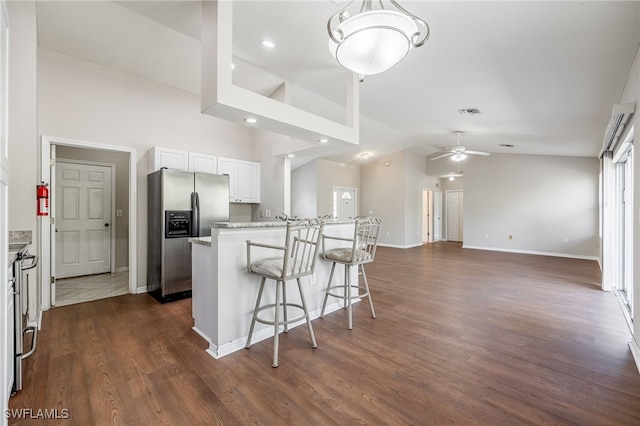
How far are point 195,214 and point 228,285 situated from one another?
1.82 meters

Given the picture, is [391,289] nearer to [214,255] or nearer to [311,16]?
[214,255]

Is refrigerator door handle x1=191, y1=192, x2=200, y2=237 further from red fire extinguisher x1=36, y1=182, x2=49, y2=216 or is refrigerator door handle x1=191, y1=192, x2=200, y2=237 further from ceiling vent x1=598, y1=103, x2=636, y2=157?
ceiling vent x1=598, y1=103, x2=636, y2=157

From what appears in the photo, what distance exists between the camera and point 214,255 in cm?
234

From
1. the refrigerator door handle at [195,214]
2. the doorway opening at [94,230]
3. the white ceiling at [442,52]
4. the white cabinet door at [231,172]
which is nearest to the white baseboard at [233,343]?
the refrigerator door handle at [195,214]

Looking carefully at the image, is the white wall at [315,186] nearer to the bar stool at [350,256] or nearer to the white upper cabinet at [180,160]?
the white upper cabinet at [180,160]

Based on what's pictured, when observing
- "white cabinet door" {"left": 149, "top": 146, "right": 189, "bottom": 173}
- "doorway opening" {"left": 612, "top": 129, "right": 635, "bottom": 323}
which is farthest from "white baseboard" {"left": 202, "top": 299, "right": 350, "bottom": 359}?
"doorway opening" {"left": 612, "top": 129, "right": 635, "bottom": 323}

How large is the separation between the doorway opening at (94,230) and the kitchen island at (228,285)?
195cm

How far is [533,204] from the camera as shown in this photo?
24.6 ft

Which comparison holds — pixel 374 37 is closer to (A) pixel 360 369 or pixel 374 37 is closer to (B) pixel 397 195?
(A) pixel 360 369

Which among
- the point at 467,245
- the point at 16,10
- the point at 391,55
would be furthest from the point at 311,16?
the point at 467,245

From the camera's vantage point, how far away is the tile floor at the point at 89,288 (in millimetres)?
3695

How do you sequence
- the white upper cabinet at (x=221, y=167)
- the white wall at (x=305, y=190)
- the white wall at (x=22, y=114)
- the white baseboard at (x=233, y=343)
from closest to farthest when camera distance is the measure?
1. the white baseboard at (x=233, y=343)
2. the white wall at (x=22, y=114)
3. the white upper cabinet at (x=221, y=167)
4. the white wall at (x=305, y=190)

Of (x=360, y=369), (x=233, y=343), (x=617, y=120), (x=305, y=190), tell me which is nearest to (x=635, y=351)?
(x=617, y=120)

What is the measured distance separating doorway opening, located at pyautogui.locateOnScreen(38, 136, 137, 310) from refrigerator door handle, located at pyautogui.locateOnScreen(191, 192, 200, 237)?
2.76 feet
